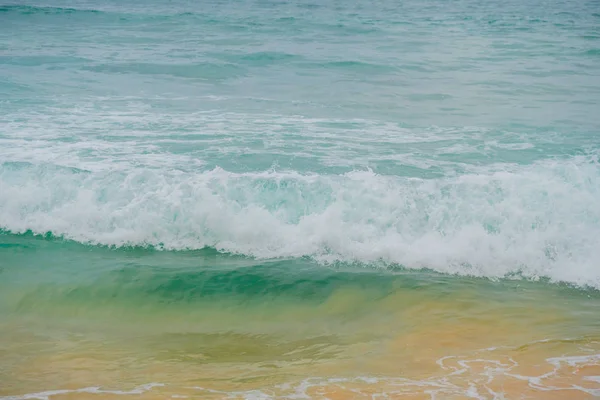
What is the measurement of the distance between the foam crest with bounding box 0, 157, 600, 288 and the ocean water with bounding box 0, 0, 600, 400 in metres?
0.04

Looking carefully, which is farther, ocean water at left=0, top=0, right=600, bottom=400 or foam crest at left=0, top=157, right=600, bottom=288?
foam crest at left=0, top=157, right=600, bottom=288

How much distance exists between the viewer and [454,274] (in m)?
9.10

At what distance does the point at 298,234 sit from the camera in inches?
396

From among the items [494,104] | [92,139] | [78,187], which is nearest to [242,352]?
[78,187]

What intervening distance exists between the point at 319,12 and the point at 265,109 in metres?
18.9

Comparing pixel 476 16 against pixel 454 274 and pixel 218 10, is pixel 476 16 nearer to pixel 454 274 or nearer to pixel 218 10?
pixel 218 10

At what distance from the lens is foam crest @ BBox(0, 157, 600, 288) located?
9.57 m

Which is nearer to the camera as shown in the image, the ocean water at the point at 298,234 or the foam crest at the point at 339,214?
the ocean water at the point at 298,234

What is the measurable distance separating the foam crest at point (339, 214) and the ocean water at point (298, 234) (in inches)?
1.4

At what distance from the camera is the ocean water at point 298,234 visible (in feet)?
21.9

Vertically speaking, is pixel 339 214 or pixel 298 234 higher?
pixel 339 214

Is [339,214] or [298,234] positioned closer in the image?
[298,234]

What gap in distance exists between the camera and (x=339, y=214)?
10.4 m

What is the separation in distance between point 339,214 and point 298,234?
73cm
